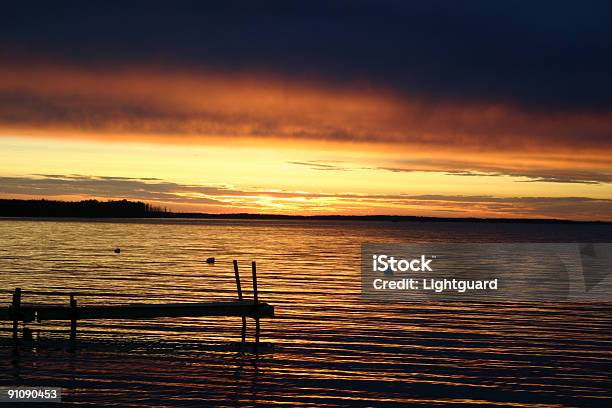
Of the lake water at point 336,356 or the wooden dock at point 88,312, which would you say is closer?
the lake water at point 336,356

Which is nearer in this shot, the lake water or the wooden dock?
the lake water

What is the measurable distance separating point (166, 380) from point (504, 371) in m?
11.0

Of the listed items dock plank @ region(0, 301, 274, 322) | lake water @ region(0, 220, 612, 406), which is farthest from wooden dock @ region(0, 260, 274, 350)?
lake water @ region(0, 220, 612, 406)

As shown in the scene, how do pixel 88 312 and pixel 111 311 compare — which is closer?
pixel 111 311

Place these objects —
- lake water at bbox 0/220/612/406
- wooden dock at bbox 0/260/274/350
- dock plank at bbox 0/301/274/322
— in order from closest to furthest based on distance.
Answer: lake water at bbox 0/220/612/406 → wooden dock at bbox 0/260/274/350 → dock plank at bbox 0/301/274/322

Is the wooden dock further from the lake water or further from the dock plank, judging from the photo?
the lake water

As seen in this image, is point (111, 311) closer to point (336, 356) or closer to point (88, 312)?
point (88, 312)

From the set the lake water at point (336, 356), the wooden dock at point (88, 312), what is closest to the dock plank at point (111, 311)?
the wooden dock at point (88, 312)

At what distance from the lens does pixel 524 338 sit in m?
32.8

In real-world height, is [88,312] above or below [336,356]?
above

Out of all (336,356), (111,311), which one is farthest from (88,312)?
(336,356)

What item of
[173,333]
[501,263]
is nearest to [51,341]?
[173,333]

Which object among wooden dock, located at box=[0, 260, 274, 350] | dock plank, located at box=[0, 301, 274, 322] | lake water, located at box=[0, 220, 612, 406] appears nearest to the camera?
lake water, located at box=[0, 220, 612, 406]

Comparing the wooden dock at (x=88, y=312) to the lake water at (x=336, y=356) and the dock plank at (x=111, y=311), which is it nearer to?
the dock plank at (x=111, y=311)
